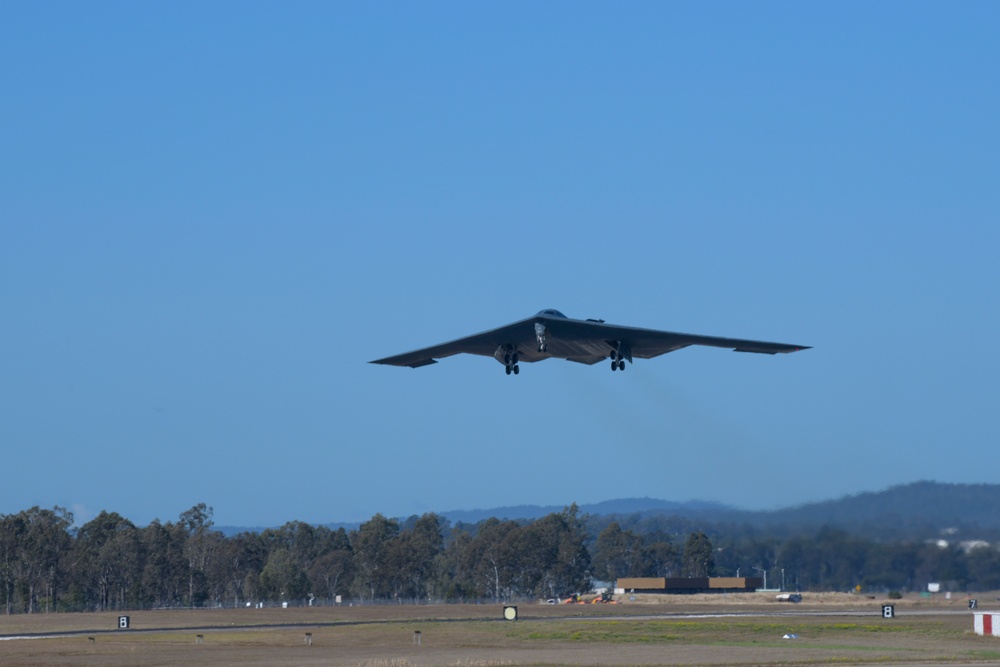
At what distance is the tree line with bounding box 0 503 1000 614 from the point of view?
153500 millimetres

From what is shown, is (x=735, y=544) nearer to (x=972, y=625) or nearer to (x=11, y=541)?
(x=972, y=625)

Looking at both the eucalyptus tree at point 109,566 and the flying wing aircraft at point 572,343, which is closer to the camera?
the flying wing aircraft at point 572,343

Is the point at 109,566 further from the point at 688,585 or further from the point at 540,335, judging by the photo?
the point at 540,335

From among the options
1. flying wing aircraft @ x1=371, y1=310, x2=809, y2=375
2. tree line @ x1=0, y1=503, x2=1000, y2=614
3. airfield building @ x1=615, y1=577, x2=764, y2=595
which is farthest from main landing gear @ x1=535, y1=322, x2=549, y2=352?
tree line @ x1=0, y1=503, x2=1000, y2=614

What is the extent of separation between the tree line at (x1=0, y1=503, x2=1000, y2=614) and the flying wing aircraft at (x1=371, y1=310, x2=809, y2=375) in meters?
89.1

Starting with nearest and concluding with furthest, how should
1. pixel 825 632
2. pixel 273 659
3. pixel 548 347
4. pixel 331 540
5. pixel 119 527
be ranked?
pixel 548 347 < pixel 273 659 < pixel 825 632 < pixel 119 527 < pixel 331 540

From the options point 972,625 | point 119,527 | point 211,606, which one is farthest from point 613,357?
point 119,527

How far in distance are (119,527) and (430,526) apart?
46.8 m

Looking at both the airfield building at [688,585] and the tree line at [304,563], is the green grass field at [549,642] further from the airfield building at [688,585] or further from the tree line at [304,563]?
the tree line at [304,563]

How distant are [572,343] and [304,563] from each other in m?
143

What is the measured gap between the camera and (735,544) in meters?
67.7

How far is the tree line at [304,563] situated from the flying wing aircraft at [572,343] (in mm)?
89134

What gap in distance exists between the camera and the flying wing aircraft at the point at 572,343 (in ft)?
156

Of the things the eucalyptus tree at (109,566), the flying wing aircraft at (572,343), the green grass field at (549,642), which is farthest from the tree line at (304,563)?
the flying wing aircraft at (572,343)
